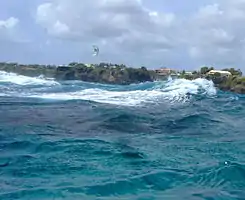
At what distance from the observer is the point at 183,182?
21.9 feet

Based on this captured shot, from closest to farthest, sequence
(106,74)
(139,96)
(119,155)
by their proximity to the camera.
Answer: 1. (119,155)
2. (139,96)
3. (106,74)

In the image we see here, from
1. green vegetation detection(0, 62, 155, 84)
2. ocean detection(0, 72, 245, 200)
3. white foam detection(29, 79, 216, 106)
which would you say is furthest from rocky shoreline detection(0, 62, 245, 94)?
ocean detection(0, 72, 245, 200)

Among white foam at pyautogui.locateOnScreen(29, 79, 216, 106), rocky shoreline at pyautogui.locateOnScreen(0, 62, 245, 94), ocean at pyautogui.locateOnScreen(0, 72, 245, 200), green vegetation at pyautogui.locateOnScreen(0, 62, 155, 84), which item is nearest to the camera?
ocean at pyautogui.locateOnScreen(0, 72, 245, 200)

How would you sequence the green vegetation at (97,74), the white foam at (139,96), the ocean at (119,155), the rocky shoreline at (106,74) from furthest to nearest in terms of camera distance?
the green vegetation at (97,74), the rocky shoreline at (106,74), the white foam at (139,96), the ocean at (119,155)

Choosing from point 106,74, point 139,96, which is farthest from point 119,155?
point 106,74

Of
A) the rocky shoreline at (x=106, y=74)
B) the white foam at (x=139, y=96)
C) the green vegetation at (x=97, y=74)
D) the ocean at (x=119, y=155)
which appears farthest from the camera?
the green vegetation at (x=97, y=74)

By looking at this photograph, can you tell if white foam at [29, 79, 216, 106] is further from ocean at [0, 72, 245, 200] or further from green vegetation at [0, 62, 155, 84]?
green vegetation at [0, 62, 155, 84]

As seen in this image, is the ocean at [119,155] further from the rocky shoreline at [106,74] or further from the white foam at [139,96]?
the rocky shoreline at [106,74]

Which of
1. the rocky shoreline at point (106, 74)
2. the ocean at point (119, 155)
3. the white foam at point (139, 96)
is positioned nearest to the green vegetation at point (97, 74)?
the rocky shoreline at point (106, 74)

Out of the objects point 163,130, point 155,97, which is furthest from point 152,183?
point 155,97

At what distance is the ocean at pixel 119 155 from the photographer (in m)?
6.18

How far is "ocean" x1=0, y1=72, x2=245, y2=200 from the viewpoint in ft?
20.3

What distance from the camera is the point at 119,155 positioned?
27.6 feet

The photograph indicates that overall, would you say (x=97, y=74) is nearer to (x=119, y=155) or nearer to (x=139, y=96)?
(x=139, y=96)
